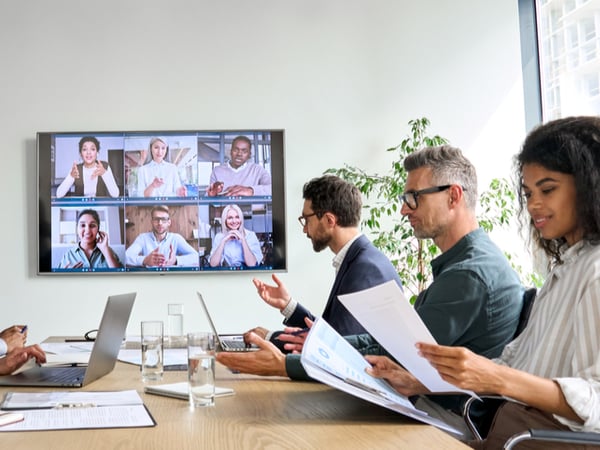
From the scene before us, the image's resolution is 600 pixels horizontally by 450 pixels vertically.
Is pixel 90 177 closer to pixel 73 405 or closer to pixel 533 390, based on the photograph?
pixel 73 405

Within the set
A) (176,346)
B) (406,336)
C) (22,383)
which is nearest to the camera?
(406,336)

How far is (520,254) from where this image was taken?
452cm

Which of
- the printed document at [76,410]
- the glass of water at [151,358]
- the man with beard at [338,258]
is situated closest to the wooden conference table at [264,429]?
the printed document at [76,410]

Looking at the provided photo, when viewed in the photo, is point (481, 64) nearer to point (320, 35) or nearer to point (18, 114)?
point (320, 35)

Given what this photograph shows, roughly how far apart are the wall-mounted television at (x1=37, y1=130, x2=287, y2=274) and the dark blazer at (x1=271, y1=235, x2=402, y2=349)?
5.51 feet

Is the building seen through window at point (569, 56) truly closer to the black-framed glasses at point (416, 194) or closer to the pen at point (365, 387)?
the black-framed glasses at point (416, 194)

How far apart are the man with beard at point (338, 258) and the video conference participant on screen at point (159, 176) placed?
1460 mm

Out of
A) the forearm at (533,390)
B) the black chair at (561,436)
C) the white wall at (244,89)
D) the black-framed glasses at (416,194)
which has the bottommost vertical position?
the black chair at (561,436)

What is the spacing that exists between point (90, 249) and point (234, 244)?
0.90m

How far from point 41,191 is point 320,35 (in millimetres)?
2020

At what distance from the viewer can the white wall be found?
4.38m

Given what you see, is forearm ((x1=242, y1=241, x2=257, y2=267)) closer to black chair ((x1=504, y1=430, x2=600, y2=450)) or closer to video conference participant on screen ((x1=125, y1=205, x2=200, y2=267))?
video conference participant on screen ((x1=125, y1=205, x2=200, y2=267))

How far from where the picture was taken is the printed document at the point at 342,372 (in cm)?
124

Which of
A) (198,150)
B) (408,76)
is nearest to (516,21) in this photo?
(408,76)
